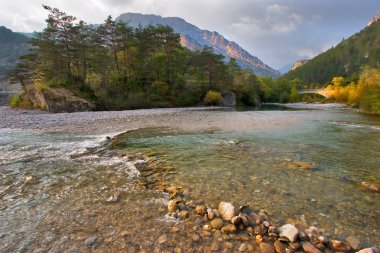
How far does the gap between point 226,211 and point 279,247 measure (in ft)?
4.26

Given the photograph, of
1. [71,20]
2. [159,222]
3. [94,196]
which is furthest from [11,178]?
[71,20]

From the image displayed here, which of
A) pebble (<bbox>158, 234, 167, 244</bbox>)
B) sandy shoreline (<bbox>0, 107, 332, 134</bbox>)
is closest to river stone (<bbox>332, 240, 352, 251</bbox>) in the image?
pebble (<bbox>158, 234, 167, 244</bbox>)

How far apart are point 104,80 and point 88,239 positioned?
49.4m

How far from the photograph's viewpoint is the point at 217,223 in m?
4.57

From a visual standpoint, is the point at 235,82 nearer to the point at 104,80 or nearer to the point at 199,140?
the point at 104,80

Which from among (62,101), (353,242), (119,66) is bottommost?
(353,242)

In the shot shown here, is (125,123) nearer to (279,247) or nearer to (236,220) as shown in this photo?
Answer: (236,220)

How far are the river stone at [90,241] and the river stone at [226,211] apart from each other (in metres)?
2.54

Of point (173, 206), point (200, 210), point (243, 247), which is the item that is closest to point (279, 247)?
point (243, 247)

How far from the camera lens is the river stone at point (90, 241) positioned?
390 centimetres

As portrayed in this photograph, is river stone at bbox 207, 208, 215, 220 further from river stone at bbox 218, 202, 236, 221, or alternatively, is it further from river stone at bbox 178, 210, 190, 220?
river stone at bbox 178, 210, 190, 220

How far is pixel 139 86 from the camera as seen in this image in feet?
184

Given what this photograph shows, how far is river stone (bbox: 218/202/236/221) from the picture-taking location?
4742 mm

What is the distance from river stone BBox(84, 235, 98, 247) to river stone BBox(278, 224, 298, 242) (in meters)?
3.39
